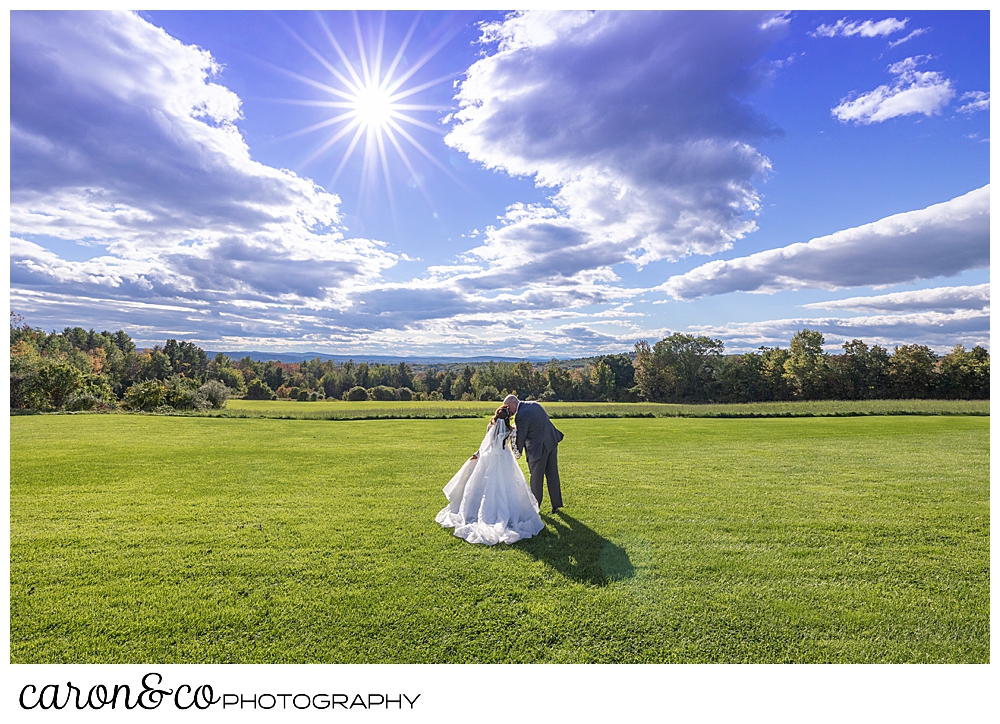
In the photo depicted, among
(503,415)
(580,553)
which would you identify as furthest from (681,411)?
(580,553)

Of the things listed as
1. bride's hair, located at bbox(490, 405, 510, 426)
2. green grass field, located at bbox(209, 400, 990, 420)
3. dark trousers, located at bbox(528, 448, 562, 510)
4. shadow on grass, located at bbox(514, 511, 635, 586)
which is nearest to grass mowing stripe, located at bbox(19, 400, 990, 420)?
green grass field, located at bbox(209, 400, 990, 420)

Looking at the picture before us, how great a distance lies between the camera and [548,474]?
9828 mm

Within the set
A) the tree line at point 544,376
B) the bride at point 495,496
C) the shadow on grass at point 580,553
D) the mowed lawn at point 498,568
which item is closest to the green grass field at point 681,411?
the tree line at point 544,376

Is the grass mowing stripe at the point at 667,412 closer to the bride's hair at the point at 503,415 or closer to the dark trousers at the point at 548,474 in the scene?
the dark trousers at the point at 548,474

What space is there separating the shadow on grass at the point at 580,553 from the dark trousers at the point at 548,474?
0.77m

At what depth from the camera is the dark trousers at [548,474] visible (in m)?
9.56

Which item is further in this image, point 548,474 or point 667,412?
point 667,412

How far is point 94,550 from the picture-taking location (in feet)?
24.3

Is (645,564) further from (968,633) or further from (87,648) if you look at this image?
(87,648)

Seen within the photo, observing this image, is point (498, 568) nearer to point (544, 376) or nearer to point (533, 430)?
point (533, 430)

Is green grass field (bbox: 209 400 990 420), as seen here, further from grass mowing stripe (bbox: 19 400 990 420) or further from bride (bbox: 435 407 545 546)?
bride (bbox: 435 407 545 546)

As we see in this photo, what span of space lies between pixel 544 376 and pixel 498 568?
5196 cm

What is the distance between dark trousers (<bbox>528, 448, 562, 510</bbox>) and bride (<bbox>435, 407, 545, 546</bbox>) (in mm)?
716

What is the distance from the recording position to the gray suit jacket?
9461mm
